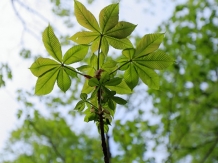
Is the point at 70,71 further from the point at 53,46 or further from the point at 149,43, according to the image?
the point at 149,43

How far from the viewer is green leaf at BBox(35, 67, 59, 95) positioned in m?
1.12

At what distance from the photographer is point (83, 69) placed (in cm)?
111

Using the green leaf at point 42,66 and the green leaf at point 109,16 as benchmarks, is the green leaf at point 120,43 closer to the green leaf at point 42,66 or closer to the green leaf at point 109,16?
the green leaf at point 109,16

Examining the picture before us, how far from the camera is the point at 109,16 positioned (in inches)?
42.7

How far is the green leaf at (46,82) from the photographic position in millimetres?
1116

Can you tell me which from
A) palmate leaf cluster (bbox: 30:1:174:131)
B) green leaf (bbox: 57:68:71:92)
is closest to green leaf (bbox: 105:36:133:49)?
palmate leaf cluster (bbox: 30:1:174:131)

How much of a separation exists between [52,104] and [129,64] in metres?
4.15

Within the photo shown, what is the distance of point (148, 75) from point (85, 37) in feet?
0.97

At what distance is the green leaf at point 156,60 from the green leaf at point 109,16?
174mm

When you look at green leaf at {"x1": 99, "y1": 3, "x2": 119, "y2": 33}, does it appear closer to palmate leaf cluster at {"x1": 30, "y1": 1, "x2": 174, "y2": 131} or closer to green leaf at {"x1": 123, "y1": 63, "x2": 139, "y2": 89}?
palmate leaf cluster at {"x1": 30, "y1": 1, "x2": 174, "y2": 131}

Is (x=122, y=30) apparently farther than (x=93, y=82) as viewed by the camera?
Yes

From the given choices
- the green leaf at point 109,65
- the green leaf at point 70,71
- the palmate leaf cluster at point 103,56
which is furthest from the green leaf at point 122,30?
the green leaf at point 70,71

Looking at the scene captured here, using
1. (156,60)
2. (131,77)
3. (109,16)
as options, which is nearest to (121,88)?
(131,77)

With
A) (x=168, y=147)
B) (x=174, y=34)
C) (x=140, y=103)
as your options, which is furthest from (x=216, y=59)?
(x=168, y=147)
